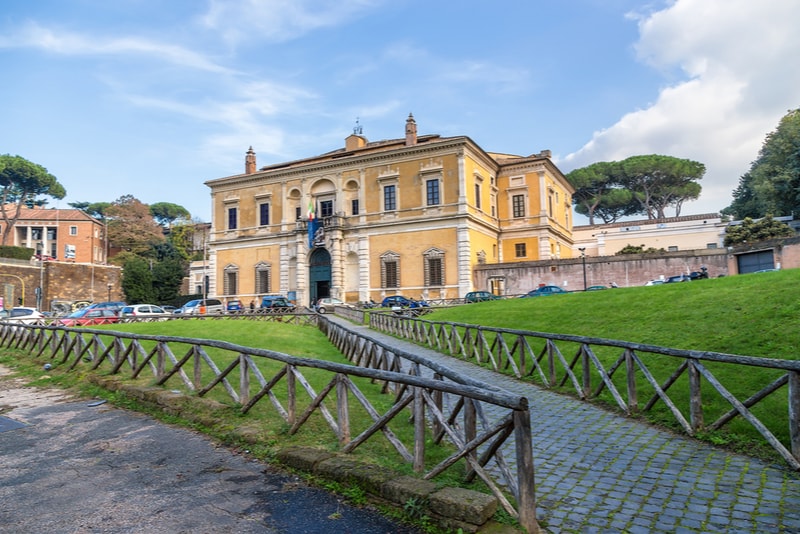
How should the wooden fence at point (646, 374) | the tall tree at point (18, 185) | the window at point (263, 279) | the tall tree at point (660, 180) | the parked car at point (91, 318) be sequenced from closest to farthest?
1. the wooden fence at point (646, 374)
2. the parked car at point (91, 318)
3. the window at point (263, 279)
4. the tall tree at point (660, 180)
5. the tall tree at point (18, 185)

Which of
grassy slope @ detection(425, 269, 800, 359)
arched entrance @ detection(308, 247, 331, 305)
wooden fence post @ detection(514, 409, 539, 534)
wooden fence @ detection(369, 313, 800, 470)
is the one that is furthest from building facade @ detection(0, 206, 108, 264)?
wooden fence post @ detection(514, 409, 539, 534)

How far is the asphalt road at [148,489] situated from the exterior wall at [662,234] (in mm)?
51773

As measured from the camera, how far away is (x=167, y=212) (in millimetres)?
84312

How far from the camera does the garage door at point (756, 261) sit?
25.5 metres

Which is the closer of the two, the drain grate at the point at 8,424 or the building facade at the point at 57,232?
the drain grate at the point at 8,424

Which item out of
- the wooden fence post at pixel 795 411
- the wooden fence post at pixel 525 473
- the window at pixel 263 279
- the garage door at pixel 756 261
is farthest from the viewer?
the window at pixel 263 279

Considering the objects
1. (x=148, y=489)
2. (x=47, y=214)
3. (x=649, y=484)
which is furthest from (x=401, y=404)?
(x=47, y=214)

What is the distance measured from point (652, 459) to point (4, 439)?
815 cm

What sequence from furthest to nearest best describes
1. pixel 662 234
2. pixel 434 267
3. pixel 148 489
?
pixel 662 234
pixel 434 267
pixel 148 489

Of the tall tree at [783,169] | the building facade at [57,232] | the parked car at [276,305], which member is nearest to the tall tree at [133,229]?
the building facade at [57,232]

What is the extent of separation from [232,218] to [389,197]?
16.4 metres

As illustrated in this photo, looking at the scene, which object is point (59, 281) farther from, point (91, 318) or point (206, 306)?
point (91, 318)

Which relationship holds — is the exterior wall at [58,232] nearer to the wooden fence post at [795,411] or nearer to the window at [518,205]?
the window at [518,205]

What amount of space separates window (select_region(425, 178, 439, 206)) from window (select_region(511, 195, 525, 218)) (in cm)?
899
